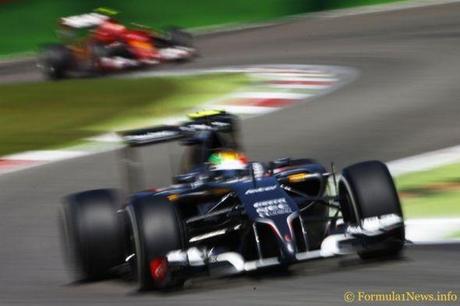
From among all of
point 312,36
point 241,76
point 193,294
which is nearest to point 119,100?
point 241,76

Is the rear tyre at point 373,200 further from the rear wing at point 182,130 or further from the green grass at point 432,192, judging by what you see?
the green grass at point 432,192

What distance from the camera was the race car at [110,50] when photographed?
62.4 ft

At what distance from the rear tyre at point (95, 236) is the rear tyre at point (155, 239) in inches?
21.5

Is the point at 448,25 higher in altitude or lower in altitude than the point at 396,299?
higher

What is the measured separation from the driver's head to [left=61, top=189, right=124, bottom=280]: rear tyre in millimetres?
767

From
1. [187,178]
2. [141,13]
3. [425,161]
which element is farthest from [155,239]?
[141,13]

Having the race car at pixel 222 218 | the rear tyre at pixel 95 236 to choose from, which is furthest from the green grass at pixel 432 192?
the rear tyre at pixel 95 236

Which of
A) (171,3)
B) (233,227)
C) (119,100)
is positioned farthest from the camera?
(171,3)

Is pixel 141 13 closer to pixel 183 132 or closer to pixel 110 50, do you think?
pixel 110 50

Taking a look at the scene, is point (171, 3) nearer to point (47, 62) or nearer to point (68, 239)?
point (47, 62)

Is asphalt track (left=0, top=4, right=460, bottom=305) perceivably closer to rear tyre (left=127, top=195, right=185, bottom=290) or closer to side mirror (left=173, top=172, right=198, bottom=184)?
rear tyre (left=127, top=195, right=185, bottom=290)

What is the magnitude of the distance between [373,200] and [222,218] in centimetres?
98

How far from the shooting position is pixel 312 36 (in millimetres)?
19984

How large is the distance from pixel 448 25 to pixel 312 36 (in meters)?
2.22
